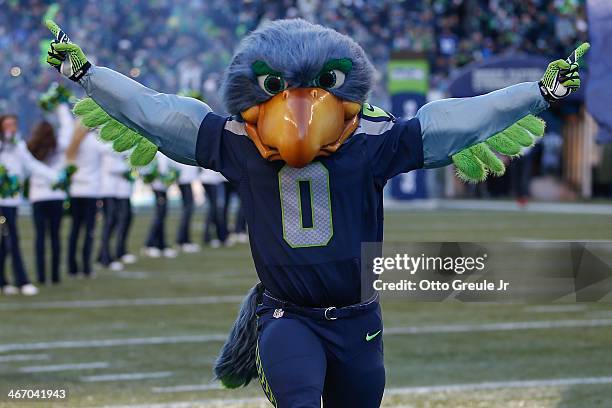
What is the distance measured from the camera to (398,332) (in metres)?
9.66

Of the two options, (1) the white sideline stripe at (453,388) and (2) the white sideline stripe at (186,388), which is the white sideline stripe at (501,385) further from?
(2) the white sideline stripe at (186,388)

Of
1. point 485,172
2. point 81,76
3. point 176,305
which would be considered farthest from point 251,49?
point 176,305

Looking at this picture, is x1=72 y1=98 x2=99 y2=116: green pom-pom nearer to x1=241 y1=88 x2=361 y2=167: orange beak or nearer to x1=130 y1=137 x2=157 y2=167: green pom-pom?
x1=130 y1=137 x2=157 y2=167: green pom-pom

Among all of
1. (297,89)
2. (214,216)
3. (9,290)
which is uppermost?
(297,89)

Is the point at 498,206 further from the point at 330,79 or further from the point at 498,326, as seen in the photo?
the point at 330,79

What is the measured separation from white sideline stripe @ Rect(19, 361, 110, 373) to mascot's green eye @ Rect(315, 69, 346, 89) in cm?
412

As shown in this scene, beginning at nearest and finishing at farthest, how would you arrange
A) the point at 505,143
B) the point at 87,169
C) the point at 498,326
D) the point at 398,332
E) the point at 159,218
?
the point at 505,143 < the point at 398,332 < the point at 498,326 < the point at 87,169 < the point at 159,218

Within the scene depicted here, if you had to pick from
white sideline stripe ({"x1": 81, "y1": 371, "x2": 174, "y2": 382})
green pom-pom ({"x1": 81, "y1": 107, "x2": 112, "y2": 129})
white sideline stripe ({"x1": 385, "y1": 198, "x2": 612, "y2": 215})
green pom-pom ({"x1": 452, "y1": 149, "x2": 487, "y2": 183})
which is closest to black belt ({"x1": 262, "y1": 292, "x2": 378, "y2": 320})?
green pom-pom ({"x1": 452, "y1": 149, "x2": 487, "y2": 183})

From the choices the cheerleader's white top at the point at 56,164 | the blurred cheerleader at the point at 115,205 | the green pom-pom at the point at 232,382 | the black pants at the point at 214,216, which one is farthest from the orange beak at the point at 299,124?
the black pants at the point at 214,216

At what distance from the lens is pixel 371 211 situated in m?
4.52

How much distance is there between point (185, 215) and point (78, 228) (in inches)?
146

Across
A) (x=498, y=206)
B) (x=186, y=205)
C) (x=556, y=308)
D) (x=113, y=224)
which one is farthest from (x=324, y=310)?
(x=498, y=206)

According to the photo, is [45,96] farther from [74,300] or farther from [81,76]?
[81,76]

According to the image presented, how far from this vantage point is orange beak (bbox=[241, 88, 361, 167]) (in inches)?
169
